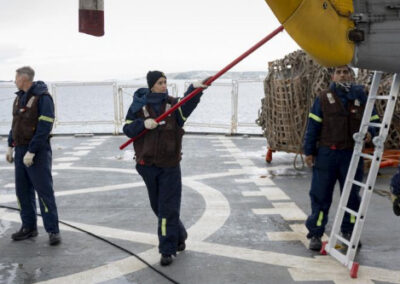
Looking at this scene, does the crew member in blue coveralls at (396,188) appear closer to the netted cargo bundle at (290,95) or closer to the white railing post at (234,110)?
the netted cargo bundle at (290,95)

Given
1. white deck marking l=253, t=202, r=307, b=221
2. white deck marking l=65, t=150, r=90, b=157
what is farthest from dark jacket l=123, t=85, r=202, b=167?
white deck marking l=65, t=150, r=90, b=157

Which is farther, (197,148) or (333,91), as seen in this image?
(197,148)

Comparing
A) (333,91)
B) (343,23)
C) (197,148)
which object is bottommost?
(197,148)

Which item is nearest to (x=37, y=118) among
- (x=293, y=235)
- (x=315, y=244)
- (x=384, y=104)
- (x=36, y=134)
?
(x=36, y=134)

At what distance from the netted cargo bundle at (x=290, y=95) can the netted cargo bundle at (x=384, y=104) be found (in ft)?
2.95

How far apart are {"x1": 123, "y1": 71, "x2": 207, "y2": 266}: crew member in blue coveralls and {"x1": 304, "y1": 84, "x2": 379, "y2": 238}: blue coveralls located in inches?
55.6

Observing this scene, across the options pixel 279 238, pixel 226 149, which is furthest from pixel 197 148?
pixel 279 238

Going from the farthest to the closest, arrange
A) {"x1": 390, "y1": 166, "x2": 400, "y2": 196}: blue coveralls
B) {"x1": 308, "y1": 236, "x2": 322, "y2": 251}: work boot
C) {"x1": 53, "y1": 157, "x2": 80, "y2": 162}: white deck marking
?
{"x1": 53, "y1": 157, "x2": 80, "y2": 162}: white deck marking, {"x1": 308, "y1": 236, "x2": 322, "y2": 251}: work boot, {"x1": 390, "y1": 166, "x2": 400, "y2": 196}: blue coveralls

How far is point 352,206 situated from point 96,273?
291 centimetres

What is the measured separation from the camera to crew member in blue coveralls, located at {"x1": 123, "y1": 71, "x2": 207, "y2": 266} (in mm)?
5230

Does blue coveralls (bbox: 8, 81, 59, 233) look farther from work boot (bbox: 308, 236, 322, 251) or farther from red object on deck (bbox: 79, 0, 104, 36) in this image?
work boot (bbox: 308, 236, 322, 251)

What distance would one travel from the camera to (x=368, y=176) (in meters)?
4.79

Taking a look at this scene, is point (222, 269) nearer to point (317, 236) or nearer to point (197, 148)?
point (317, 236)

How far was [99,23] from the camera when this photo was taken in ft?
17.3
